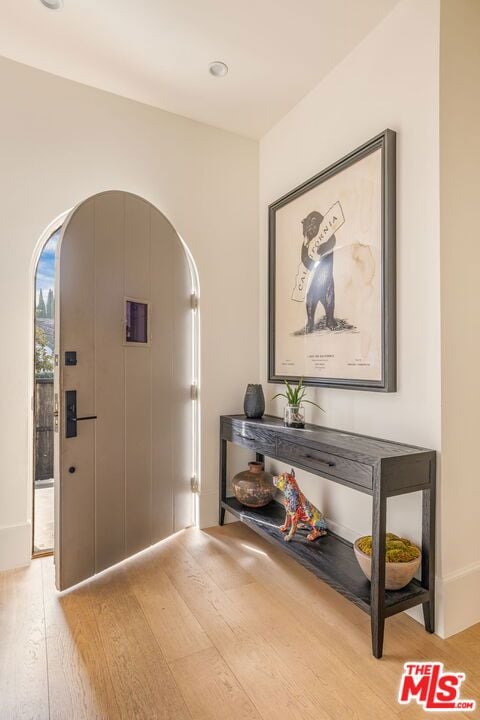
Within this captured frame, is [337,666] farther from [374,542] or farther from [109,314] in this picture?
[109,314]

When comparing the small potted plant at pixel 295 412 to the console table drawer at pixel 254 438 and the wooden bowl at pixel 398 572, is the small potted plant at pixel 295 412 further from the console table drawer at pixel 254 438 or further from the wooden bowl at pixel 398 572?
Answer: the wooden bowl at pixel 398 572

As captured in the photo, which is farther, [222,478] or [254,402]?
[222,478]

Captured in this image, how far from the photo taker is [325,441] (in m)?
2.04

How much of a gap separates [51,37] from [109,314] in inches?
57.9

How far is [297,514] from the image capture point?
2.30m

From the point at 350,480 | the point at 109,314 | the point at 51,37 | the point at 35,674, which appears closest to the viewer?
the point at 35,674

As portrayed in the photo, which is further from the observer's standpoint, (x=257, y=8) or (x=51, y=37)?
(x=51, y=37)

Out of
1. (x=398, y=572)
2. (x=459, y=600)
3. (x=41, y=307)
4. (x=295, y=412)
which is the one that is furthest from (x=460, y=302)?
(x=41, y=307)

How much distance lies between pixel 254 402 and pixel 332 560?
110 cm

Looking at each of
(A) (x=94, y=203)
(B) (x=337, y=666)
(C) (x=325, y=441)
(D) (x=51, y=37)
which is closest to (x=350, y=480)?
(C) (x=325, y=441)

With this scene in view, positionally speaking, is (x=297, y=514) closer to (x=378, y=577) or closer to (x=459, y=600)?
(x=378, y=577)

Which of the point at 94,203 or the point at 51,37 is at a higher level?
the point at 51,37

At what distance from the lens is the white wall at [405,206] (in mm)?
1868

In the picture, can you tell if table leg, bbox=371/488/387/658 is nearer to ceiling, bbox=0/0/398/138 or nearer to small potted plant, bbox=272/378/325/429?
small potted plant, bbox=272/378/325/429
